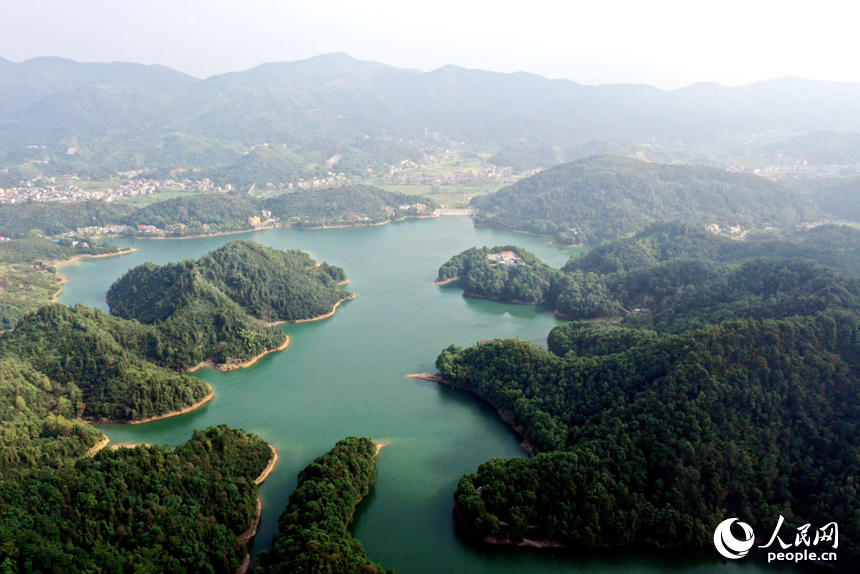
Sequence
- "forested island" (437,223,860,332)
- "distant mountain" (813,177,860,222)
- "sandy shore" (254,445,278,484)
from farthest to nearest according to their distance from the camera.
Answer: "distant mountain" (813,177,860,222) → "forested island" (437,223,860,332) → "sandy shore" (254,445,278,484)

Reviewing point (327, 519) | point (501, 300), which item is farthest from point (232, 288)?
point (327, 519)

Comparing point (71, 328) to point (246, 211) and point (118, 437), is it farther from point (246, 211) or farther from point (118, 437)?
point (246, 211)

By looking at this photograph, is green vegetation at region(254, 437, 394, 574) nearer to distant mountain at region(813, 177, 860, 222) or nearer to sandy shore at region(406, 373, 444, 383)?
sandy shore at region(406, 373, 444, 383)

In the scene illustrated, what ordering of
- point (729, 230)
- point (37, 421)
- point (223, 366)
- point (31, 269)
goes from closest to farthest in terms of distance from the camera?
point (37, 421), point (223, 366), point (31, 269), point (729, 230)

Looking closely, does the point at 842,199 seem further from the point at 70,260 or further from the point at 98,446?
the point at 70,260

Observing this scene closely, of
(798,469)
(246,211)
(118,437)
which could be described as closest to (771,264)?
(798,469)

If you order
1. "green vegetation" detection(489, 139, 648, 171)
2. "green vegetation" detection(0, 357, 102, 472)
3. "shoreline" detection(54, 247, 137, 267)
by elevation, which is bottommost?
"shoreline" detection(54, 247, 137, 267)

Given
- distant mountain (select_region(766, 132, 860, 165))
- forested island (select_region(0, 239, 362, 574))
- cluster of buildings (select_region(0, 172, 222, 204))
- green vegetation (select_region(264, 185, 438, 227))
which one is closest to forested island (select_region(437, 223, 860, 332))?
forested island (select_region(0, 239, 362, 574))
